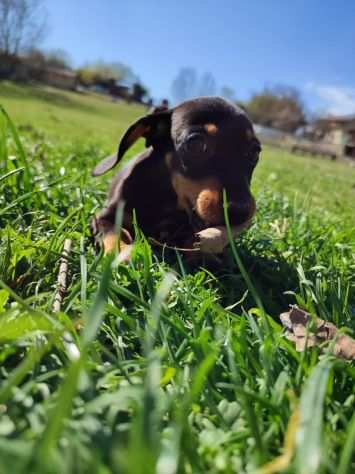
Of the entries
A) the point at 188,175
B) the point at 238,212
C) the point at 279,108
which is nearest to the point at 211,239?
the point at 238,212

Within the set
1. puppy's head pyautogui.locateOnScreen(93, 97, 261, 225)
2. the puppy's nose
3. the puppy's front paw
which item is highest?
puppy's head pyautogui.locateOnScreen(93, 97, 261, 225)

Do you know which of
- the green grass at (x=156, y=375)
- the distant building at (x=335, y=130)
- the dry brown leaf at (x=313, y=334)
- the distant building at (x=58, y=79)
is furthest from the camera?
the distant building at (x=335, y=130)

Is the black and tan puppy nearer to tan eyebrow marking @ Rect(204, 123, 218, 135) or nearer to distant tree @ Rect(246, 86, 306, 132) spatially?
tan eyebrow marking @ Rect(204, 123, 218, 135)

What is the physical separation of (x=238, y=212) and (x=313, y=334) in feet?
2.19

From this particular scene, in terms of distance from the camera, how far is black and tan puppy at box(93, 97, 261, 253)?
1.80 m

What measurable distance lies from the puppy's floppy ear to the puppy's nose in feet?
2.12

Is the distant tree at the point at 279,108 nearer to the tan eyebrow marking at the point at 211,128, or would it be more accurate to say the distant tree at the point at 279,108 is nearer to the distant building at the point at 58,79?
the distant building at the point at 58,79

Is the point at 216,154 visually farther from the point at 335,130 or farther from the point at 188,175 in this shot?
the point at 335,130

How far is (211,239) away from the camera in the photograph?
5.49ft

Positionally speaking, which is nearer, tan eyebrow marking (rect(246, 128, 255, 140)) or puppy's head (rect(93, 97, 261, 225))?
puppy's head (rect(93, 97, 261, 225))

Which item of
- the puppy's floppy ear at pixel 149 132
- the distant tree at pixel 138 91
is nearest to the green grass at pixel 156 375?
the puppy's floppy ear at pixel 149 132

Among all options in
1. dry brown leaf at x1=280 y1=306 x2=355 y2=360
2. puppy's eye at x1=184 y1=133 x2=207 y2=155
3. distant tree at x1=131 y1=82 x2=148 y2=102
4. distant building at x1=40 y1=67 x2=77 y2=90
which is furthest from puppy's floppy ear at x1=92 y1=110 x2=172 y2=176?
distant tree at x1=131 y1=82 x2=148 y2=102

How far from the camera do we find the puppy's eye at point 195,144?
1932 millimetres

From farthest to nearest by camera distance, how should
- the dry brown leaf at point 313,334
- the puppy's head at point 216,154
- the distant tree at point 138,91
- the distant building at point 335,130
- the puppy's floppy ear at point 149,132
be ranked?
the distant tree at point 138,91
the distant building at point 335,130
the puppy's floppy ear at point 149,132
the puppy's head at point 216,154
the dry brown leaf at point 313,334
